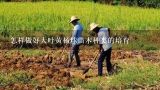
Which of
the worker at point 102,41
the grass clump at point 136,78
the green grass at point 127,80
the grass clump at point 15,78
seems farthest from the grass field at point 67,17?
the grass clump at point 136,78

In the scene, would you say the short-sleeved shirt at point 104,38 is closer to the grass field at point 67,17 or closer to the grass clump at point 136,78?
the grass clump at point 136,78

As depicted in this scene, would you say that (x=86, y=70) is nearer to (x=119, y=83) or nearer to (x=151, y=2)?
(x=119, y=83)

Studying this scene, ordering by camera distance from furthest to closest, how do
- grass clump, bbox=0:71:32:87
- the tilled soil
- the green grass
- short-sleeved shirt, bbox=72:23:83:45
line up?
short-sleeved shirt, bbox=72:23:83:45, the tilled soil, grass clump, bbox=0:71:32:87, the green grass

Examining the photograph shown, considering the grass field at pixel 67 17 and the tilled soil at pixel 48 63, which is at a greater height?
the grass field at pixel 67 17

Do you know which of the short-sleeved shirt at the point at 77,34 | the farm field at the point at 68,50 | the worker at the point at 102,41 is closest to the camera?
the farm field at the point at 68,50

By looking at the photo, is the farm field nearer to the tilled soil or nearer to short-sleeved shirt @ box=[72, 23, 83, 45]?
the tilled soil

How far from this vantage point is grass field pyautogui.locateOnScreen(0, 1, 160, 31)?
16.7m

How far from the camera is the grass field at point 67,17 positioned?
16703mm

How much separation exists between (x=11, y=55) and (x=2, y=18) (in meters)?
3.43

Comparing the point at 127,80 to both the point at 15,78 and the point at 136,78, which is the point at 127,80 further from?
the point at 15,78

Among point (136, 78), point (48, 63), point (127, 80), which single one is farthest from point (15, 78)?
point (48, 63)

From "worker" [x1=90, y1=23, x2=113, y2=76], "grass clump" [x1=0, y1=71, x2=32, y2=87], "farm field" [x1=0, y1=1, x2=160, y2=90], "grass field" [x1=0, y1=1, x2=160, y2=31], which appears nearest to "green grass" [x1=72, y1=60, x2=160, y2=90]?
"farm field" [x1=0, y1=1, x2=160, y2=90]

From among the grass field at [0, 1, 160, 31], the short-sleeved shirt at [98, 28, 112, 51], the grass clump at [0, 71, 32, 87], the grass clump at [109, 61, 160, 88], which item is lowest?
the grass clump at [0, 71, 32, 87]

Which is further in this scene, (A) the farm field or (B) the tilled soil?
(B) the tilled soil
